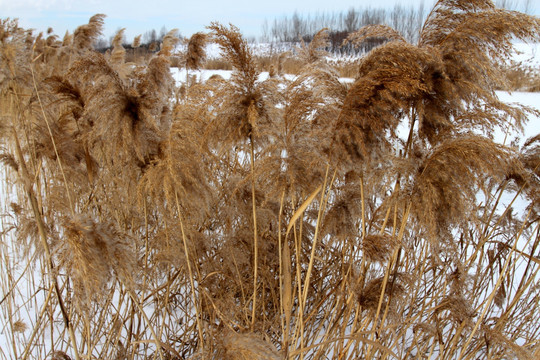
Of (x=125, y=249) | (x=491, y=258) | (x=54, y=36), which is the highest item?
(x=54, y=36)

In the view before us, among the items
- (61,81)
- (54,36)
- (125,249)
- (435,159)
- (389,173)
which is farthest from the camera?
(54,36)

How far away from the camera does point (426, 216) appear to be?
3.84ft

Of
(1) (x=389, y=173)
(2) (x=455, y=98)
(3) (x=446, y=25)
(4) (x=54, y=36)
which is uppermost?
(4) (x=54, y=36)

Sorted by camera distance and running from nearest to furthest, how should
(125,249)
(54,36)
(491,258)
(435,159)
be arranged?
(125,249)
(435,159)
(491,258)
(54,36)

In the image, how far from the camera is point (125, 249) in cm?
99

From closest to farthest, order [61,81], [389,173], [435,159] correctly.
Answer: [435,159] < [389,173] < [61,81]

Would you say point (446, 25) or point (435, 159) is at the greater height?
point (446, 25)

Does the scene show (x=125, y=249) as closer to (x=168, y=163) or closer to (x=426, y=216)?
(x=168, y=163)

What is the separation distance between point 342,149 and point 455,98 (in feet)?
1.36

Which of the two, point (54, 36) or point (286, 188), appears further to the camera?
point (54, 36)

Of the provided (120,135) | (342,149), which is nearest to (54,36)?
(120,135)

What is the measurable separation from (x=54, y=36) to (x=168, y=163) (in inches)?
318

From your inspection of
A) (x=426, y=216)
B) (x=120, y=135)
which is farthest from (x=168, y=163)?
(x=426, y=216)

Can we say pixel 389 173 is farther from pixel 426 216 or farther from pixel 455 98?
pixel 455 98
